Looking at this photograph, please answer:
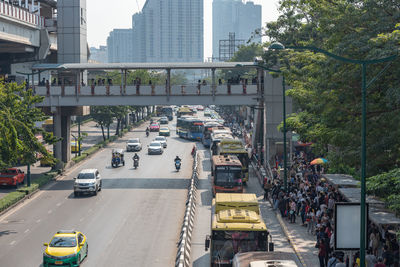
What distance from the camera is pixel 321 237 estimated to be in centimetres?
2697

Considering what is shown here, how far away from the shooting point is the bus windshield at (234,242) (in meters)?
22.8

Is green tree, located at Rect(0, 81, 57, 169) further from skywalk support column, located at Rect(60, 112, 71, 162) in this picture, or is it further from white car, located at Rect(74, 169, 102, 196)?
skywalk support column, located at Rect(60, 112, 71, 162)

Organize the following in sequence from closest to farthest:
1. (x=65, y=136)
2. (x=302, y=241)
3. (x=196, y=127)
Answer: (x=302, y=241)
(x=65, y=136)
(x=196, y=127)

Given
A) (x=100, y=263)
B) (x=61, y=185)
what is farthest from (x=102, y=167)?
(x=100, y=263)

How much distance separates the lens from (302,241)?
31.1 m

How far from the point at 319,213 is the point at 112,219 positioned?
1235 cm

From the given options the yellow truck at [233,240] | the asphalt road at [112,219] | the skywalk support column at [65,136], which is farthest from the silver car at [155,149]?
the yellow truck at [233,240]

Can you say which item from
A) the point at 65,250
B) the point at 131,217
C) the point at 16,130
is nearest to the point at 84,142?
the point at 131,217

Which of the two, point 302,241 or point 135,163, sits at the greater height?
point 135,163

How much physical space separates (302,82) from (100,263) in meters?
21.4

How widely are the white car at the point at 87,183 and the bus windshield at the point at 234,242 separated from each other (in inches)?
930

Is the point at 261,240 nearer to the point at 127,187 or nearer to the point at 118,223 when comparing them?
the point at 118,223

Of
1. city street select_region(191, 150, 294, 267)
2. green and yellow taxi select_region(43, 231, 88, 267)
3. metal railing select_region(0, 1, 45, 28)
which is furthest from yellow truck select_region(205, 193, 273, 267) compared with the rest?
metal railing select_region(0, 1, 45, 28)

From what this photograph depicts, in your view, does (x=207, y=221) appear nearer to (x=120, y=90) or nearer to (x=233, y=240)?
(x=233, y=240)
